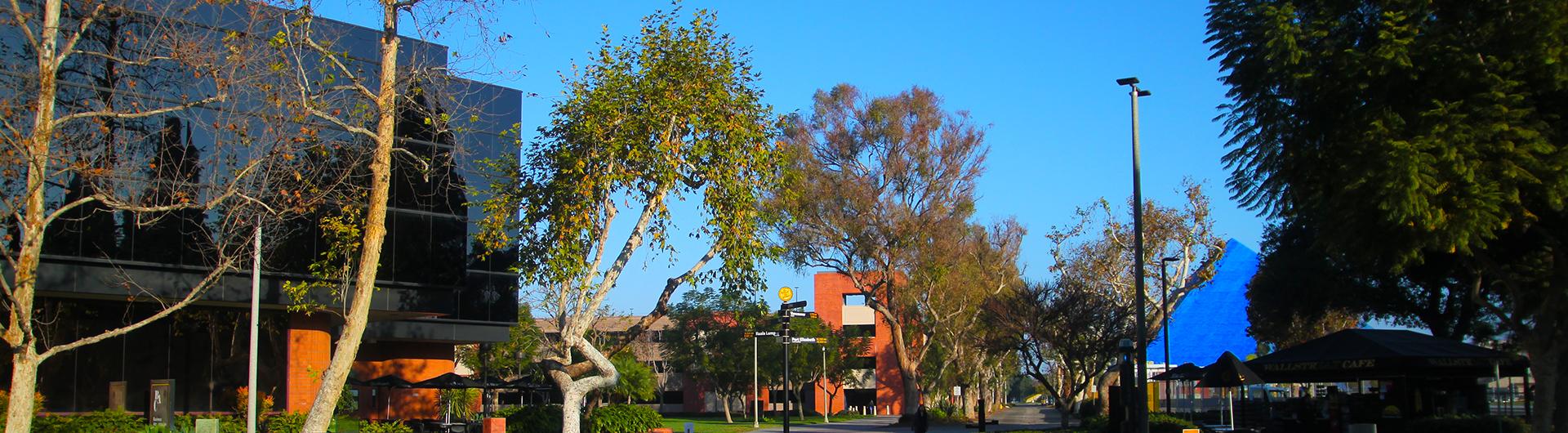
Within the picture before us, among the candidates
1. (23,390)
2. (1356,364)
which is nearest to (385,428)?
(23,390)

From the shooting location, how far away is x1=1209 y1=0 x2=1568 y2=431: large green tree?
19.3 metres

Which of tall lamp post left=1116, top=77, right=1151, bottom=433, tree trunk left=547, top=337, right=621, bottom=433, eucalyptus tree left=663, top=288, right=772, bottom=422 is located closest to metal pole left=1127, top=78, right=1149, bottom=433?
tall lamp post left=1116, top=77, right=1151, bottom=433

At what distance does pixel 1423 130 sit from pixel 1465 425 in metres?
11.2

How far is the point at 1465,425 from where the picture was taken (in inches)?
1090

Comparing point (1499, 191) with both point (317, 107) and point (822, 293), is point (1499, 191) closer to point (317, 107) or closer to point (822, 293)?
point (317, 107)

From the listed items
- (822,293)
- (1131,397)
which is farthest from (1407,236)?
(822,293)

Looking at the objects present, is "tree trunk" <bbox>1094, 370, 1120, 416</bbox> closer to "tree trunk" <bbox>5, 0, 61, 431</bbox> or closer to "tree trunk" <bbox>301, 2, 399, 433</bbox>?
"tree trunk" <bbox>301, 2, 399, 433</bbox>

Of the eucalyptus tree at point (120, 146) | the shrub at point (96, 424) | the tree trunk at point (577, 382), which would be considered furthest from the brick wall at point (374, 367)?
the tree trunk at point (577, 382)

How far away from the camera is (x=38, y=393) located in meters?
25.8

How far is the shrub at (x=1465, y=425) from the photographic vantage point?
89.8ft

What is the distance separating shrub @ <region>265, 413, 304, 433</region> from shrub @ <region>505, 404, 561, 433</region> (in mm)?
6062

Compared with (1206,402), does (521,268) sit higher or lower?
higher

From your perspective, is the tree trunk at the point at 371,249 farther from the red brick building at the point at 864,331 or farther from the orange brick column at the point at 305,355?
the red brick building at the point at 864,331

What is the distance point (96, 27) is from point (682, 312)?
62.5 m
